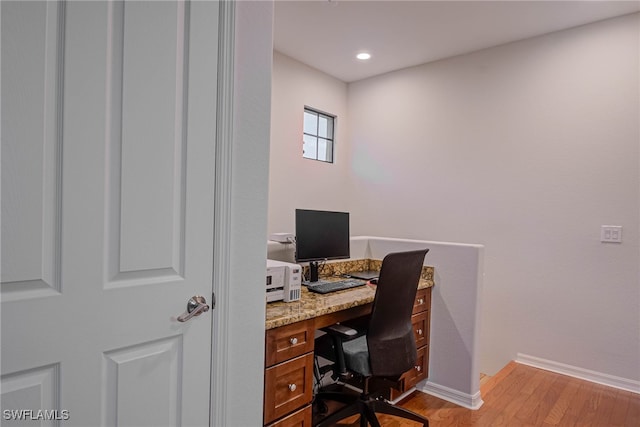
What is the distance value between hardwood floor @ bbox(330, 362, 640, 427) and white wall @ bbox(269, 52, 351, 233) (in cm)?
204

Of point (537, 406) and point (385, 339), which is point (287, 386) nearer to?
point (385, 339)

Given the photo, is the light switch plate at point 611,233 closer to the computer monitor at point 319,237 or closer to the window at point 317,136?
the computer monitor at point 319,237

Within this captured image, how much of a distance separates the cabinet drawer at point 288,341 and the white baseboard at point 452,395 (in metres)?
1.38

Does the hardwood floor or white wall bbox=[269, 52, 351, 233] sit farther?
white wall bbox=[269, 52, 351, 233]

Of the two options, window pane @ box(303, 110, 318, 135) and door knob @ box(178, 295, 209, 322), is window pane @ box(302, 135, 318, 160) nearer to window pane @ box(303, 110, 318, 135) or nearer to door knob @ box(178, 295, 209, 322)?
window pane @ box(303, 110, 318, 135)

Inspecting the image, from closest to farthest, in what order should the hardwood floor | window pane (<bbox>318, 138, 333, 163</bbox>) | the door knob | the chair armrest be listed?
1. the door knob
2. the chair armrest
3. the hardwood floor
4. window pane (<bbox>318, 138, 333, 163</bbox>)

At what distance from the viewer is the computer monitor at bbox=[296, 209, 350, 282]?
2.35 metres

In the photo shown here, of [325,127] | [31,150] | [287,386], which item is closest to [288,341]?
[287,386]

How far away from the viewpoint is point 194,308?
1.28 m

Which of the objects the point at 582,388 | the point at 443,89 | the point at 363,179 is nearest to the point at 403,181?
the point at 363,179

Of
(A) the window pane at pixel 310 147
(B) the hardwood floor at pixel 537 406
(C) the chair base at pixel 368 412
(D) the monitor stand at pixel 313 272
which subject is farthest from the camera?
(A) the window pane at pixel 310 147

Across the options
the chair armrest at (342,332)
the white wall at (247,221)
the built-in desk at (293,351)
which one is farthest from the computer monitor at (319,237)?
the white wall at (247,221)

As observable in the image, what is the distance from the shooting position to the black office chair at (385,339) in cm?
192

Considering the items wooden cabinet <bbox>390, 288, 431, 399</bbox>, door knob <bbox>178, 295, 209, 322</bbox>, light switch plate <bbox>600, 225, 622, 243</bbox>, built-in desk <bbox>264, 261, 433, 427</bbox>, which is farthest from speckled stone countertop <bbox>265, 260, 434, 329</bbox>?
light switch plate <bbox>600, 225, 622, 243</bbox>
